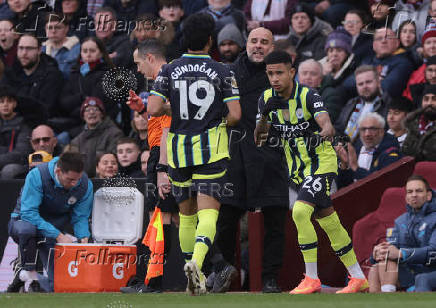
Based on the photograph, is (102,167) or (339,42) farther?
(339,42)

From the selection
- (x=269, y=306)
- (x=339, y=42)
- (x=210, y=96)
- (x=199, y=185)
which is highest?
(x=339, y=42)

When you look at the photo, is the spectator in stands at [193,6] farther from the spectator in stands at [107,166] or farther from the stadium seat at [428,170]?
the stadium seat at [428,170]

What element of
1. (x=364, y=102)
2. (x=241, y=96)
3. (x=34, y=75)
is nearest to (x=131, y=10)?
(x=34, y=75)

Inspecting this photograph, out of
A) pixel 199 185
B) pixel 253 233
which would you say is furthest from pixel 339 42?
pixel 199 185

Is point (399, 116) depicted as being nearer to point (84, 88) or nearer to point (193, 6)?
point (84, 88)

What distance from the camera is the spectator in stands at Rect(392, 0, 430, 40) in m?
12.9

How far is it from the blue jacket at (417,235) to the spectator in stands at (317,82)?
267 cm

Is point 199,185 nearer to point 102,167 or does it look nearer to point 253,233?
point 253,233

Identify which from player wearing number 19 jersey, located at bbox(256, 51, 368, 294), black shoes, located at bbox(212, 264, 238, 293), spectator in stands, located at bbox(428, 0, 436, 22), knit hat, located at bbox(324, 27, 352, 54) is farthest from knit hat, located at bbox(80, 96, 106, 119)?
black shoes, located at bbox(212, 264, 238, 293)

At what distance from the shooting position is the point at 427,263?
9336mm

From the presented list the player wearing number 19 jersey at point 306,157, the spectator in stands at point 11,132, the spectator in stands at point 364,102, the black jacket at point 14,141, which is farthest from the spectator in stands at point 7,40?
the player wearing number 19 jersey at point 306,157

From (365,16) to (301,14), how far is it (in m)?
0.86

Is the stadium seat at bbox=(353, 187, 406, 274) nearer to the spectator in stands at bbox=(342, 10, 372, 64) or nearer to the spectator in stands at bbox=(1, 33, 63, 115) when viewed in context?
the spectator in stands at bbox=(342, 10, 372, 64)

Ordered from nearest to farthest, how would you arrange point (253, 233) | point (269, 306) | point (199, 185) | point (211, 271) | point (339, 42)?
point (269, 306) < point (199, 185) < point (211, 271) < point (253, 233) < point (339, 42)
